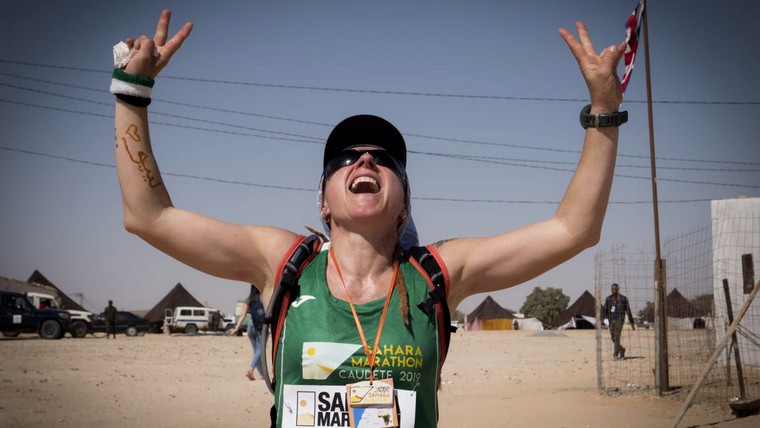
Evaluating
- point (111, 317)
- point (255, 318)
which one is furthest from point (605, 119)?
point (111, 317)

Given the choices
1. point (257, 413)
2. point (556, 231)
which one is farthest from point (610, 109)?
point (257, 413)

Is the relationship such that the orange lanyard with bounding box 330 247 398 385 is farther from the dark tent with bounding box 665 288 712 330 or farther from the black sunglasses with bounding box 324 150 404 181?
the dark tent with bounding box 665 288 712 330

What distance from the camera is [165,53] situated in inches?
108

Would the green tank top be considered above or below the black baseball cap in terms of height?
below

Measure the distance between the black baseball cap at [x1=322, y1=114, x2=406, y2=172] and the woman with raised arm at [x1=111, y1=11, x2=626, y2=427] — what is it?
123 millimetres

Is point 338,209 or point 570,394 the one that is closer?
point 338,209

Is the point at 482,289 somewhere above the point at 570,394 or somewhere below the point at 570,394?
above

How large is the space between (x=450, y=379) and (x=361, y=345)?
11999 mm

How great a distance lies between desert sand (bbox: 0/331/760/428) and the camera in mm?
9484

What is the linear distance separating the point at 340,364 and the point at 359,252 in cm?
49

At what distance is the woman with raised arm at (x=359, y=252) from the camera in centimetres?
257

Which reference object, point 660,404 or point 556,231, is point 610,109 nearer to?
point 556,231

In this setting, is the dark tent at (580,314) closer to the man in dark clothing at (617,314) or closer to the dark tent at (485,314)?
the dark tent at (485,314)

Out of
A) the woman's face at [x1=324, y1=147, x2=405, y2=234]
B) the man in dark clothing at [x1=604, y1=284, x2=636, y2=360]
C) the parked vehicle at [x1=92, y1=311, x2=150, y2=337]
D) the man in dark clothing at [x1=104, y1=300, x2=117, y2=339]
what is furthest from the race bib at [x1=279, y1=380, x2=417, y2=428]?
the parked vehicle at [x1=92, y1=311, x2=150, y2=337]
